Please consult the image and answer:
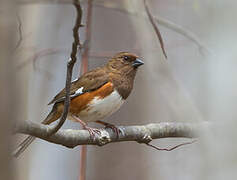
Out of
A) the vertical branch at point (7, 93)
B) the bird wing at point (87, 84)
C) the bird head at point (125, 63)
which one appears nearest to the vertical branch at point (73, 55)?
the vertical branch at point (7, 93)

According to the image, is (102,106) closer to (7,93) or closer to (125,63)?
(125,63)

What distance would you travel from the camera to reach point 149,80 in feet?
23.5

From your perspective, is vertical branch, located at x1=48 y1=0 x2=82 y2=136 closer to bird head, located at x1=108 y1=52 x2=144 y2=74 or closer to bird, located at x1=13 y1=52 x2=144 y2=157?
bird, located at x1=13 y1=52 x2=144 y2=157

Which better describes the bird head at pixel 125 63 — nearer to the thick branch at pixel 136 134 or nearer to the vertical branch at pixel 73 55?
the thick branch at pixel 136 134

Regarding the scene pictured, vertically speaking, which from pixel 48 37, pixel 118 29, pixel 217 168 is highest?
pixel 118 29

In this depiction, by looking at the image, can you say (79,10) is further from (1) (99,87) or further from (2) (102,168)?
(2) (102,168)

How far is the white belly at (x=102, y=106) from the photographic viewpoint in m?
4.44

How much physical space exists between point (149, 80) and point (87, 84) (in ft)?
8.81

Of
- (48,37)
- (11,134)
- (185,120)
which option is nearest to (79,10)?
(11,134)

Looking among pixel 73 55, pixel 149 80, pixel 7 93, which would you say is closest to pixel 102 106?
pixel 73 55

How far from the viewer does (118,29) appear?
8.34 metres

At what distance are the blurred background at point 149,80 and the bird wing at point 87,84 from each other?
0.31 meters

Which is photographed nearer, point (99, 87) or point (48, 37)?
point (99, 87)

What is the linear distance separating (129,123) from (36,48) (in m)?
2.41
